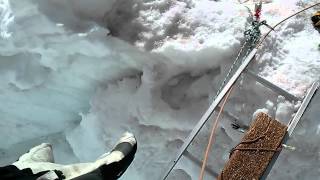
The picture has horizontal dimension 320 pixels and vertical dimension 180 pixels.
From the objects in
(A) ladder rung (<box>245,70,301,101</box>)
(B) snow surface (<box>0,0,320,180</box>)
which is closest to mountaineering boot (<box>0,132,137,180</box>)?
(B) snow surface (<box>0,0,320,180</box>)

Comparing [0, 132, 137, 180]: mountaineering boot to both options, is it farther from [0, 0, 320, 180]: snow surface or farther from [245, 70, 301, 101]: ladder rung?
[245, 70, 301, 101]: ladder rung

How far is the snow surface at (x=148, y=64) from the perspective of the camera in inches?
84.0

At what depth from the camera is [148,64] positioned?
232cm

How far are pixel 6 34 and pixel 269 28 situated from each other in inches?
53.3

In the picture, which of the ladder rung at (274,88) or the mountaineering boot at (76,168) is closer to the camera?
the mountaineering boot at (76,168)

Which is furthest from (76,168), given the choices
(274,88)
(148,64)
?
(274,88)

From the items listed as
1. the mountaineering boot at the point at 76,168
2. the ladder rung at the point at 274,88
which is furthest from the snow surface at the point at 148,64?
the mountaineering boot at the point at 76,168

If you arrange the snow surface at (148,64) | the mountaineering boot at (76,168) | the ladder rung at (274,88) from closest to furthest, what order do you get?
the mountaineering boot at (76,168), the ladder rung at (274,88), the snow surface at (148,64)

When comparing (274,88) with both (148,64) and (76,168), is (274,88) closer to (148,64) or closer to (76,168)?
(148,64)

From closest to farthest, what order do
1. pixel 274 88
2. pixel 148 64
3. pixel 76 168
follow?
pixel 76 168 < pixel 274 88 < pixel 148 64

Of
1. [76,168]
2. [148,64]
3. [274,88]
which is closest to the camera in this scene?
[76,168]

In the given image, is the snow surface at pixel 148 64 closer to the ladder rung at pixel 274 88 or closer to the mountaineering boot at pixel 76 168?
the ladder rung at pixel 274 88

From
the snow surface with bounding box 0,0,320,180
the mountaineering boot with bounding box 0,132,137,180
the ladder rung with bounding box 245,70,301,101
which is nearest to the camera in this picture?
the mountaineering boot with bounding box 0,132,137,180

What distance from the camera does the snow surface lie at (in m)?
2.13
